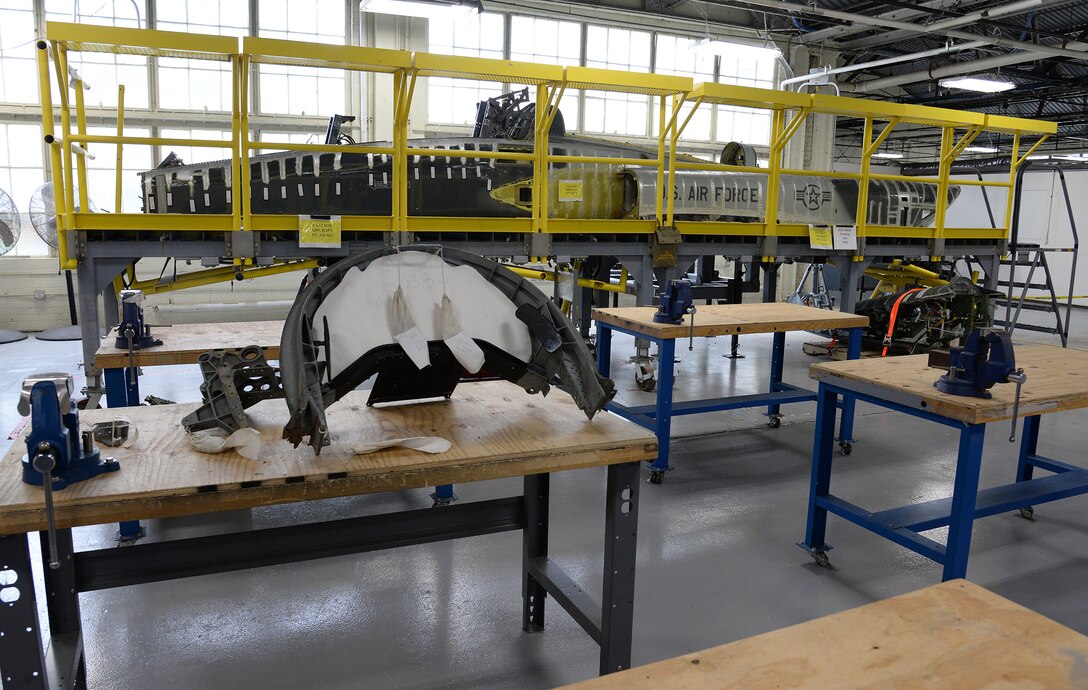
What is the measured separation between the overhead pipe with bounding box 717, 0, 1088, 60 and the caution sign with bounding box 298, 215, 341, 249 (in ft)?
23.8

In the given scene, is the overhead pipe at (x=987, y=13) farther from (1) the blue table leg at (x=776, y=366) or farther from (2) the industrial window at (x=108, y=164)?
(2) the industrial window at (x=108, y=164)

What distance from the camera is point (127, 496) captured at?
1641 millimetres

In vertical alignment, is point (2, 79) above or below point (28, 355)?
above

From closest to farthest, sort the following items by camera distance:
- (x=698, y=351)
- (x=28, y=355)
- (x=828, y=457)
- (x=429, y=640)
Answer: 1. (x=429, y=640)
2. (x=828, y=457)
3. (x=28, y=355)
4. (x=698, y=351)

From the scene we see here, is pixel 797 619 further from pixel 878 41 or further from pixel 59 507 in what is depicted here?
pixel 878 41

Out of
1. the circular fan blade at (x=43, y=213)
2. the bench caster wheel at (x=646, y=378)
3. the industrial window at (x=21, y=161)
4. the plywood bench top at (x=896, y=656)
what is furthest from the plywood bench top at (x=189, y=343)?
the industrial window at (x=21, y=161)

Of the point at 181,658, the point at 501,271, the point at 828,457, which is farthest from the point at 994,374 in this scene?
the point at 181,658

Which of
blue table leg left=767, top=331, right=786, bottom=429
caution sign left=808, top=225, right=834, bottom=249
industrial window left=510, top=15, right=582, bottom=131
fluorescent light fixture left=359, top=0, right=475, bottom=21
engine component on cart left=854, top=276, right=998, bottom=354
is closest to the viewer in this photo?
blue table leg left=767, top=331, right=786, bottom=429

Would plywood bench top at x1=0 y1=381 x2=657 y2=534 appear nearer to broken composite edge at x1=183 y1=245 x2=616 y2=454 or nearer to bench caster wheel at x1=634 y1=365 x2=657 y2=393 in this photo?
broken composite edge at x1=183 y1=245 x2=616 y2=454

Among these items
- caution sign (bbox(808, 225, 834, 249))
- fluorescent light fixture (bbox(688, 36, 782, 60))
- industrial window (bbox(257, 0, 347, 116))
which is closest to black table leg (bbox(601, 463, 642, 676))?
caution sign (bbox(808, 225, 834, 249))

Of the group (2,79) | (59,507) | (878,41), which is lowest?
(59,507)

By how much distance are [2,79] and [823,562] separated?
1205cm

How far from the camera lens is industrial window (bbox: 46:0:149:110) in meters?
10.1

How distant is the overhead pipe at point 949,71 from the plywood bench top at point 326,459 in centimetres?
1249
